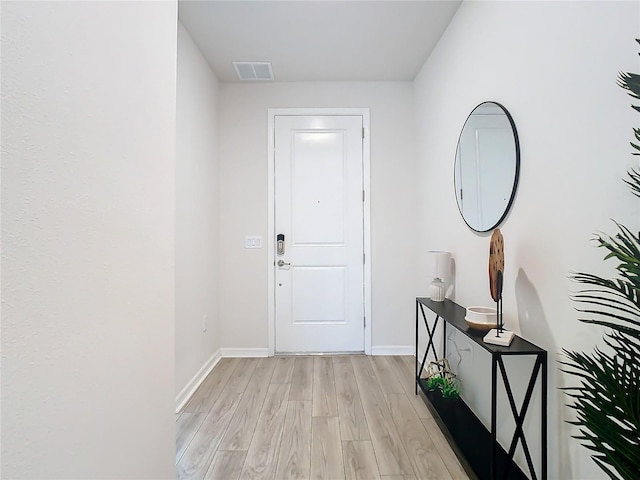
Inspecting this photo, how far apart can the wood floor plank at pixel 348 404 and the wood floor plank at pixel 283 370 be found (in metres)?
0.39

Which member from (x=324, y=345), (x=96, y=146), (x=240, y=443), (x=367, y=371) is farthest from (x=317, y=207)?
(x=96, y=146)

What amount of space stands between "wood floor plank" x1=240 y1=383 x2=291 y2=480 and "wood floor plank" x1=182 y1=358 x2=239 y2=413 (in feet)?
1.29

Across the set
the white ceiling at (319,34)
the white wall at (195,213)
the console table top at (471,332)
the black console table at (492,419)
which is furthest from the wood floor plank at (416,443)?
the white ceiling at (319,34)

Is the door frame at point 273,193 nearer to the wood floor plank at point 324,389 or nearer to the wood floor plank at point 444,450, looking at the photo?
the wood floor plank at point 324,389

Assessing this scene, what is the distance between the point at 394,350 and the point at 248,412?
1.62 m

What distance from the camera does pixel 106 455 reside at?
84cm

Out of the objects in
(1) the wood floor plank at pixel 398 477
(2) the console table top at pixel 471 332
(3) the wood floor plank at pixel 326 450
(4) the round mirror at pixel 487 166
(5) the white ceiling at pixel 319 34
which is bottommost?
(3) the wood floor plank at pixel 326 450

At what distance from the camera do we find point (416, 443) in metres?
1.93

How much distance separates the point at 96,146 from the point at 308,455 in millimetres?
1759

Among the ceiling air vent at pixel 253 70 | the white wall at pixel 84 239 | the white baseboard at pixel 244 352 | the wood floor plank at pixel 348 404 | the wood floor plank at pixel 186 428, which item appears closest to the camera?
the white wall at pixel 84 239

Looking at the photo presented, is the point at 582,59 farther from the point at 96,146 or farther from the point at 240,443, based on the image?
the point at 240,443

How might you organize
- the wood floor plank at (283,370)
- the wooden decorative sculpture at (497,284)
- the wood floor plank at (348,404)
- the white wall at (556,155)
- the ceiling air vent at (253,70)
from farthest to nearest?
the ceiling air vent at (253,70)
the wood floor plank at (283,370)
the wood floor plank at (348,404)
the wooden decorative sculpture at (497,284)
the white wall at (556,155)

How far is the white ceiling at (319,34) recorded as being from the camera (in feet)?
7.41

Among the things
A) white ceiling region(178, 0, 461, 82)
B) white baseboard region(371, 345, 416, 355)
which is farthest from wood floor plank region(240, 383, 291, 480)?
white ceiling region(178, 0, 461, 82)
